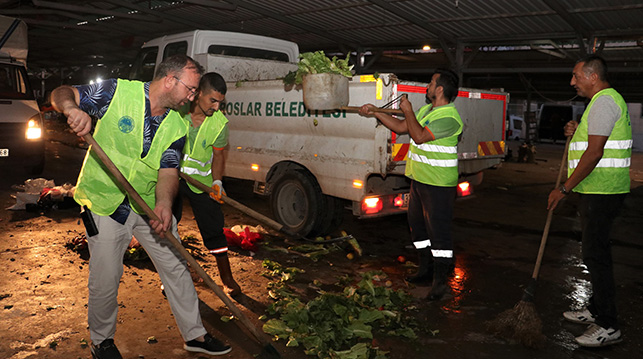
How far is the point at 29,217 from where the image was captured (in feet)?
24.7

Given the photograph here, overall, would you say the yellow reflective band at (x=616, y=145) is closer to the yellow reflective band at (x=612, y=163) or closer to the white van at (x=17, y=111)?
the yellow reflective band at (x=612, y=163)

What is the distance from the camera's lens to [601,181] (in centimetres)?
405

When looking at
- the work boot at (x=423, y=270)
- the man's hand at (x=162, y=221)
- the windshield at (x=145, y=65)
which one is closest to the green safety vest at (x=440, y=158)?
the work boot at (x=423, y=270)

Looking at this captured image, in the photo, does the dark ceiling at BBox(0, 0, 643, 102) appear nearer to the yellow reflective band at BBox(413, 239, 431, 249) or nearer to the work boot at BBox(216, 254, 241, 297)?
the work boot at BBox(216, 254, 241, 297)

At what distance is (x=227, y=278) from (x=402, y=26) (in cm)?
1017

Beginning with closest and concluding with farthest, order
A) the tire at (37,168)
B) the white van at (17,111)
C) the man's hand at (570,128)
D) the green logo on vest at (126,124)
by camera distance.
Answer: the green logo on vest at (126,124), the man's hand at (570,128), the white van at (17,111), the tire at (37,168)

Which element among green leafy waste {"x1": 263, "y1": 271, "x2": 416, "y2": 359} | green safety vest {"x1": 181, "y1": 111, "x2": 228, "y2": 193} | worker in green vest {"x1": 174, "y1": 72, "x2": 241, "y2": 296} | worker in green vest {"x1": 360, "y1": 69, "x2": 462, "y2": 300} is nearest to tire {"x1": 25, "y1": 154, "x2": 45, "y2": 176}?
worker in green vest {"x1": 174, "y1": 72, "x2": 241, "y2": 296}

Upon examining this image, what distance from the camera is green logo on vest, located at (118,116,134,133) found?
312cm

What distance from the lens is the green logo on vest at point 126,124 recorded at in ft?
10.3

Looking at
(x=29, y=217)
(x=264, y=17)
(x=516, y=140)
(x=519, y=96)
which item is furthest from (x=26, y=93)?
(x=516, y=140)

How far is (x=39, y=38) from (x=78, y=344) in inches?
839

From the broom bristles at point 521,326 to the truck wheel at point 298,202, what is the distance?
2.82 metres

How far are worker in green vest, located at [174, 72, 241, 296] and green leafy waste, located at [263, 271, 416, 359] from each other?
0.81m

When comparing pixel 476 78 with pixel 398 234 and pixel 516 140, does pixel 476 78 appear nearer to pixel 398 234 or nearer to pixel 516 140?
pixel 516 140
